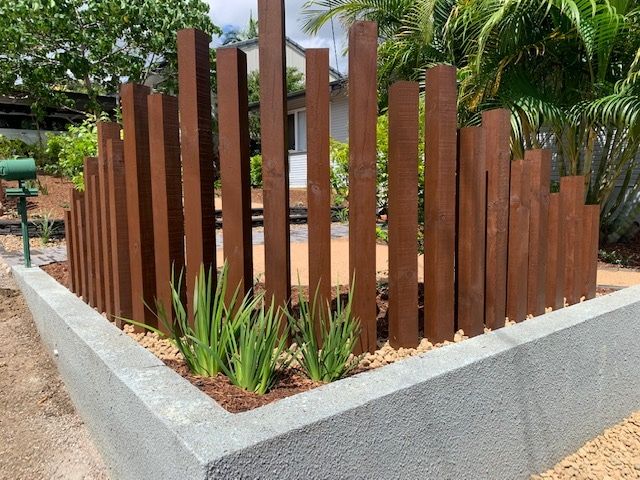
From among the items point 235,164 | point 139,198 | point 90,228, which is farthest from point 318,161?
point 90,228

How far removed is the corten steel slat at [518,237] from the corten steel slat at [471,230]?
1.03 ft

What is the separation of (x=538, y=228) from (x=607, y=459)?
1.33 meters

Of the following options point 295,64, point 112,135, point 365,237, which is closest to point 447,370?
point 365,237

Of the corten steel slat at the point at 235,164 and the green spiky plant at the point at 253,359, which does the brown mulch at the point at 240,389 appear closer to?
the green spiky plant at the point at 253,359

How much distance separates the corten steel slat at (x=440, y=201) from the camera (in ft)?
8.63

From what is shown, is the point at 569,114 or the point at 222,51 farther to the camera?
the point at 569,114

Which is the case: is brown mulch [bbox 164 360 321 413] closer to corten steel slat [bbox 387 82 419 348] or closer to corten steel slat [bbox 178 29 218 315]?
corten steel slat [bbox 178 29 218 315]

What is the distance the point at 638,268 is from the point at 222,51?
19.4ft

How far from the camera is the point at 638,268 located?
6285 mm

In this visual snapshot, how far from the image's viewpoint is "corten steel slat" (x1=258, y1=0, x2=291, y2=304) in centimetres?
238

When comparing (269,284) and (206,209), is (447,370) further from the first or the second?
(206,209)

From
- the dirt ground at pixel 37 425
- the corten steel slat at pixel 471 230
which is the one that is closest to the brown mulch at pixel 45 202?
the dirt ground at pixel 37 425

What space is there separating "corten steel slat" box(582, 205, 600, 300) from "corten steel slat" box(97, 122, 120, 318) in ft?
10.5

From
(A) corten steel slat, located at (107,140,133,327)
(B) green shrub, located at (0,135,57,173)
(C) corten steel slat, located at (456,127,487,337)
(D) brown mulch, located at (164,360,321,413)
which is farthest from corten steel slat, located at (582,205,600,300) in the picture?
(B) green shrub, located at (0,135,57,173)
